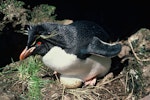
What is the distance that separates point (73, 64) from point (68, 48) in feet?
0.33

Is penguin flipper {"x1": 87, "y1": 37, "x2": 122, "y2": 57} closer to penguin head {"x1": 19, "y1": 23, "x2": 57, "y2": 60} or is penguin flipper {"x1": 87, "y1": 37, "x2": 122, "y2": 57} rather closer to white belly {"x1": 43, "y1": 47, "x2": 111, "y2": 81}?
white belly {"x1": 43, "y1": 47, "x2": 111, "y2": 81}

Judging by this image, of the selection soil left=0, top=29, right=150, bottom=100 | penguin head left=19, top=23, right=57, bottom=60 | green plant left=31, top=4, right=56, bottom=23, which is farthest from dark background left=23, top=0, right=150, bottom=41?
penguin head left=19, top=23, right=57, bottom=60

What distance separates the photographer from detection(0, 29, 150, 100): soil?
→ 121 inches

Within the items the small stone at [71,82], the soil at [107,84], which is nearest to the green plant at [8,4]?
the soil at [107,84]

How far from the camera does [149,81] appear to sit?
10.3 ft

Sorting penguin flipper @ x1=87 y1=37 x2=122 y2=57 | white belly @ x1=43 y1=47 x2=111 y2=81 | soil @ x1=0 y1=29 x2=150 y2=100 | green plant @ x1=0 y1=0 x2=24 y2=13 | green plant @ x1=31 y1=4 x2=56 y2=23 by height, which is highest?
green plant @ x1=0 y1=0 x2=24 y2=13

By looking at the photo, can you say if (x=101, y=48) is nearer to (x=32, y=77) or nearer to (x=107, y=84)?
(x=107, y=84)

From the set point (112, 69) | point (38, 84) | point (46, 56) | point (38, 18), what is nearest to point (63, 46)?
point (46, 56)

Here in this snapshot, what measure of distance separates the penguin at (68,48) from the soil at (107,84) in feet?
0.51

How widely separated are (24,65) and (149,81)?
0.85 meters

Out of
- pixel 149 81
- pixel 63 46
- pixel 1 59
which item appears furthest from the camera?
pixel 1 59

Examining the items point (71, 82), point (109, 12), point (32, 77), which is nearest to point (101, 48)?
point (71, 82)

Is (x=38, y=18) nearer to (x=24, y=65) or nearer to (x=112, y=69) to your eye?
(x=24, y=65)

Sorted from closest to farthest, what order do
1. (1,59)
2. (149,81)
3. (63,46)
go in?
(63,46) → (149,81) → (1,59)
